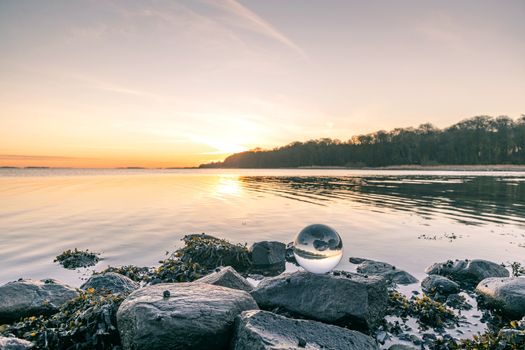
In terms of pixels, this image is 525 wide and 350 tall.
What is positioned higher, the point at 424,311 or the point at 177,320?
the point at 177,320

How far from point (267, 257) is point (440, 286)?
183 inches

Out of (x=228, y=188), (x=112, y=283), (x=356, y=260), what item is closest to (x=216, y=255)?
(x=112, y=283)

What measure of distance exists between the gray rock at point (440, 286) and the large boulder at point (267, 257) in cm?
389

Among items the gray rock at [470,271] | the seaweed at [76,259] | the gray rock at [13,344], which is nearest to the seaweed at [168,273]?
the seaweed at [76,259]

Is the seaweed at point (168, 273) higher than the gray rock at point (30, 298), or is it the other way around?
the gray rock at point (30, 298)

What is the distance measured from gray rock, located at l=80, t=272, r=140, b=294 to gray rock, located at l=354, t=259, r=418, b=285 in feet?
19.4

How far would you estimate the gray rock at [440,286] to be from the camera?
7562 millimetres

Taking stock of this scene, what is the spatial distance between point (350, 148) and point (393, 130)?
26.2m

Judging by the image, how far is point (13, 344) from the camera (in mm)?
4289

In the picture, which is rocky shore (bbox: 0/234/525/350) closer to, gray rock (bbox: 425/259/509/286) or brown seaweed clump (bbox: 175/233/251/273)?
gray rock (bbox: 425/259/509/286)

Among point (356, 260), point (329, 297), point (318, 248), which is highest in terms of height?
point (318, 248)

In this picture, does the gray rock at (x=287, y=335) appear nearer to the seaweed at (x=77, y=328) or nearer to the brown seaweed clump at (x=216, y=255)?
the seaweed at (x=77, y=328)

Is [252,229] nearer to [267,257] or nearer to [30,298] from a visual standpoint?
[267,257]

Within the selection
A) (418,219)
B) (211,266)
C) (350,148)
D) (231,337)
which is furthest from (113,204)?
(350,148)
